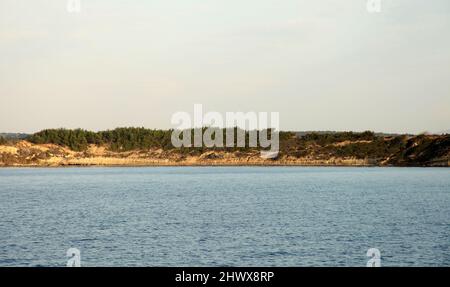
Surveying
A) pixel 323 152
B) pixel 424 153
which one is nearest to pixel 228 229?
pixel 424 153

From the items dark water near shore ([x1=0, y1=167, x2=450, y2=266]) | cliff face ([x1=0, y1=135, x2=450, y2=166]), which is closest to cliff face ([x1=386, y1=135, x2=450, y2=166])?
cliff face ([x1=0, y1=135, x2=450, y2=166])

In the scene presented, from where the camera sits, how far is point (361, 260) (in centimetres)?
3578

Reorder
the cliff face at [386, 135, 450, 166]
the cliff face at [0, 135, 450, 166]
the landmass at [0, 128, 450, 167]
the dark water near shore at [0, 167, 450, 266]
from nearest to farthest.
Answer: the dark water near shore at [0, 167, 450, 266] < the cliff face at [386, 135, 450, 166] < the cliff face at [0, 135, 450, 166] < the landmass at [0, 128, 450, 167]

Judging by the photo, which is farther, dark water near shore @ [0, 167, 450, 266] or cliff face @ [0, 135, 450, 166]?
cliff face @ [0, 135, 450, 166]

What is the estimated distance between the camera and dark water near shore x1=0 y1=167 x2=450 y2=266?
36.9m

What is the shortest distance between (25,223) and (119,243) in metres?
14.5

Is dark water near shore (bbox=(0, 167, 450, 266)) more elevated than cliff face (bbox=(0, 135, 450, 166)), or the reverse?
dark water near shore (bbox=(0, 167, 450, 266))

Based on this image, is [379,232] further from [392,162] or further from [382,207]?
[392,162]

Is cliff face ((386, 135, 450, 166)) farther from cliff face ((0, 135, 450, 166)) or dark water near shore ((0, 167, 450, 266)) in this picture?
dark water near shore ((0, 167, 450, 266))

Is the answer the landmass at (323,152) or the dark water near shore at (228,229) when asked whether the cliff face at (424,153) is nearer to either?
the landmass at (323,152)

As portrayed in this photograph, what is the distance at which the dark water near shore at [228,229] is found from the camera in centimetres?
3688

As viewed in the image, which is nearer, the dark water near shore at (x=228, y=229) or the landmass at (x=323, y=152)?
the dark water near shore at (x=228, y=229)

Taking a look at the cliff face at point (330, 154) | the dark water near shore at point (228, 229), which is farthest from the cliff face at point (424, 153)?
the dark water near shore at point (228, 229)

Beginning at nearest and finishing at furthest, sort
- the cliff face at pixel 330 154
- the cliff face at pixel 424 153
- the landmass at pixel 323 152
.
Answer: the cliff face at pixel 424 153 → the cliff face at pixel 330 154 → the landmass at pixel 323 152
